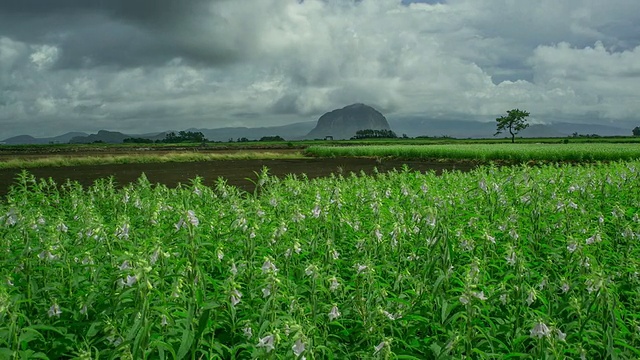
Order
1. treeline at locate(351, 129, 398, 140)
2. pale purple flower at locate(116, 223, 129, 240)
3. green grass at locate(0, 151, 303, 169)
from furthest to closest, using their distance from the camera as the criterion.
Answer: treeline at locate(351, 129, 398, 140)
green grass at locate(0, 151, 303, 169)
pale purple flower at locate(116, 223, 129, 240)

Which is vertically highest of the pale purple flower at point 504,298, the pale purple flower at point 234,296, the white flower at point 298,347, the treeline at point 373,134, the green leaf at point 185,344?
the treeline at point 373,134

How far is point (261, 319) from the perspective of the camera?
3.52 meters

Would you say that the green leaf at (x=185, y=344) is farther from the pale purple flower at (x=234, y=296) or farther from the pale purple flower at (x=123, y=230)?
the pale purple flower at (x=123, y=230)

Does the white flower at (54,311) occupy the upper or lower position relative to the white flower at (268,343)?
lower

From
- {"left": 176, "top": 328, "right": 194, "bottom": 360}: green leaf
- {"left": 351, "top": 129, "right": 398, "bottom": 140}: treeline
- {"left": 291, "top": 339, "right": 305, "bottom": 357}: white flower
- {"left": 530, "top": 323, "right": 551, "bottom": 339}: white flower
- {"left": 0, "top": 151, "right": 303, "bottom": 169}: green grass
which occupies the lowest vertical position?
{"left": 530, "top": 323, "right": 551, "bottom": 339}: white flower

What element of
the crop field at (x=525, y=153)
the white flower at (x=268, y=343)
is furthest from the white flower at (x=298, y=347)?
the crop field at (x=525, y=153)

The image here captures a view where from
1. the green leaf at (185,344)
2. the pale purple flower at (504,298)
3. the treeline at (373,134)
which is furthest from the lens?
the treeline at (373,134)

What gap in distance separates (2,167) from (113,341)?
4849 centimetres

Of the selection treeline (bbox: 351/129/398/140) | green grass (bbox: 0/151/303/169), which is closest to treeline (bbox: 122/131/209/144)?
treeline (bbox: 351/129/398/140)

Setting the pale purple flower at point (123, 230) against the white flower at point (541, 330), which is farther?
the pale purple flower at point (123, 230)

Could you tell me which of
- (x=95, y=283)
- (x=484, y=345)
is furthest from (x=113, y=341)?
(x=484, y=345)

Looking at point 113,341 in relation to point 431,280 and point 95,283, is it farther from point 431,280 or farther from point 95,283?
point 431,280

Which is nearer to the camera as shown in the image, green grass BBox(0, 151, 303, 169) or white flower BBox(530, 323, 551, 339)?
white flower BBox(530, 323, 551, 339)

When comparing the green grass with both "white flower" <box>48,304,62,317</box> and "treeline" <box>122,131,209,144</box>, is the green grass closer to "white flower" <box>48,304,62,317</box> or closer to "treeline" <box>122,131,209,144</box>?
"white flower" <box>48,304,62,317</box>
